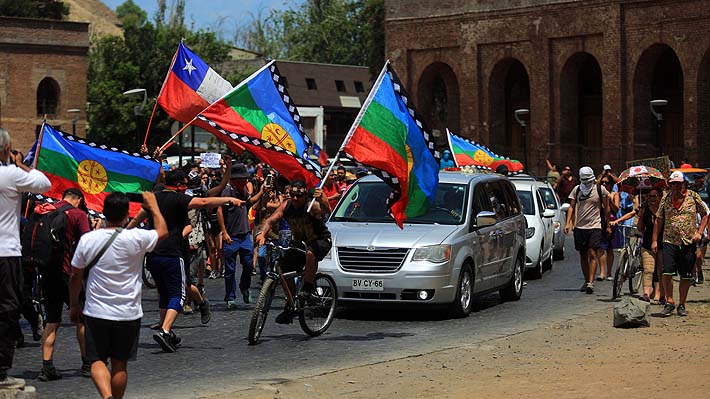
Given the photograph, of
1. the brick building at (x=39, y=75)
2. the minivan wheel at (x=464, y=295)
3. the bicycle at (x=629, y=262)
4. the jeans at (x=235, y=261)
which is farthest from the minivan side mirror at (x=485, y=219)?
the brick building at (x=39, y=75)

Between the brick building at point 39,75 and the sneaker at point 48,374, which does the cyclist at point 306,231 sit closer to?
the sneaker at point 48,374

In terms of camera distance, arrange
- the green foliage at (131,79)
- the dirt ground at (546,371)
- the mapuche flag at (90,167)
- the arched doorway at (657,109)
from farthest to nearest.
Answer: the green foliage at (131,79) → the arched doorway at (657,109) → the mapuche flag at (90,167) → the dirt ground at (546,371)

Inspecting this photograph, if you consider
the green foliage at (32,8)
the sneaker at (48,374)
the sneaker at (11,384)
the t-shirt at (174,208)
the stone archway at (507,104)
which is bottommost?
the sneaker at (48,374)

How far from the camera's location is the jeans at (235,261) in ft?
58.3

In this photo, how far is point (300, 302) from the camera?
14500mm

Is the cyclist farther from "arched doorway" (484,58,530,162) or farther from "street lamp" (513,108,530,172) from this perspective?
"arched doorway" (484,58,530,162)

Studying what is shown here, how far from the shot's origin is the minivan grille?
52.8ft

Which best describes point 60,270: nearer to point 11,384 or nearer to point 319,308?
point 11,384

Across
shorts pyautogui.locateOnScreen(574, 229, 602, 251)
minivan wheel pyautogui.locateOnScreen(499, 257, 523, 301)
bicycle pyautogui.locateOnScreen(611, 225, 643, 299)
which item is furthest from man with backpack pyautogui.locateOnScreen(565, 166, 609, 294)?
minivan wheel pyautogui.locateOnScreen(499, 257, 523, 301)

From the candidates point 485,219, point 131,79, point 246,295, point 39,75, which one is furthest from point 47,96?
point 485,219

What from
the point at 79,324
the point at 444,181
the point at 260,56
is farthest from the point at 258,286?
the point at 260,56

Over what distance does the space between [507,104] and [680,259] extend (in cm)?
4484

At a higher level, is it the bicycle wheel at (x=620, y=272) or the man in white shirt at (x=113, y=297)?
the man in white shirt at (x=113, y=297)

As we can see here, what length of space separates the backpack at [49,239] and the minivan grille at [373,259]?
4543 mm
